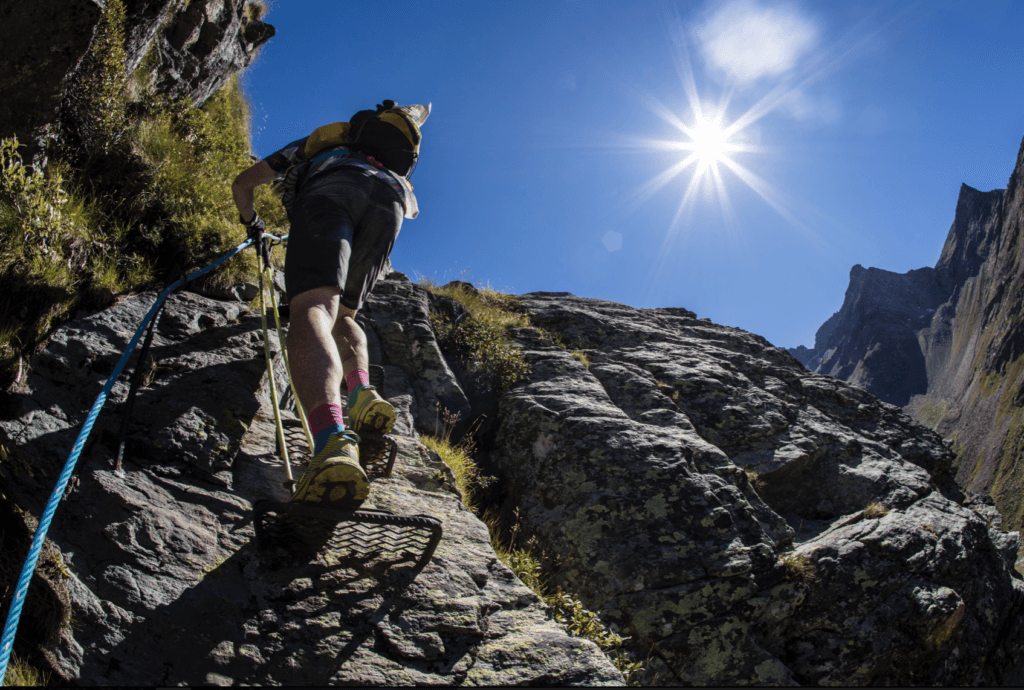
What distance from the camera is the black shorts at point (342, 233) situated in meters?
2.74

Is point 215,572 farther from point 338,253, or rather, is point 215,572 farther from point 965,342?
point 965,342

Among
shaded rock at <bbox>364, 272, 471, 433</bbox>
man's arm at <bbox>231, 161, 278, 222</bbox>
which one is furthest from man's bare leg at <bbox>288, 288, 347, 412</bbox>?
shaded rock at <bbox>364, 272, 471, 433</bbox>

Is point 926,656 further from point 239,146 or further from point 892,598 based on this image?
point 239,146

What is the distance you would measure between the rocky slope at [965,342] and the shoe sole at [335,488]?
3241cm

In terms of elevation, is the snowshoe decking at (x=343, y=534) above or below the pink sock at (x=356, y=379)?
below

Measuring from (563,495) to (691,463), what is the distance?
53.8 inches

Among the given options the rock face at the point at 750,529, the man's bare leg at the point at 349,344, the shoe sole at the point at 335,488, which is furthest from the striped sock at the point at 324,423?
the rock face at the point at 750,529

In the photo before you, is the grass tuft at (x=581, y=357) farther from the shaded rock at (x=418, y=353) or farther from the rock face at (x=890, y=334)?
the rock face at (x=890, y=334)

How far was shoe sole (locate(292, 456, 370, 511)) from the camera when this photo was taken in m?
2.11

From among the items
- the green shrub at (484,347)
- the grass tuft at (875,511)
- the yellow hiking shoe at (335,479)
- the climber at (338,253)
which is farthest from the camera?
the green shrub at (484,347)

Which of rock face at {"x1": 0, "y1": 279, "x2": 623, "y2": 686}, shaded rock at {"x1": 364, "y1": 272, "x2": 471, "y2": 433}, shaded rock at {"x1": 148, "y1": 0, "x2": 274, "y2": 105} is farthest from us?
shaded rock at {"x1": 148, "y1": 0, "x2": 274, "y2": 105}

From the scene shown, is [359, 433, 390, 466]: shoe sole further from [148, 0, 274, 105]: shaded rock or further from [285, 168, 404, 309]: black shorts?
[148, 0, 274, 105]: shaded rock

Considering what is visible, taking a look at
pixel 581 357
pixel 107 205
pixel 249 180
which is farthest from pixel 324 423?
pixel 581 357

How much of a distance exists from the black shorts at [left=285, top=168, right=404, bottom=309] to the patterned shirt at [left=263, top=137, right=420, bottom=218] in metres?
0.06
